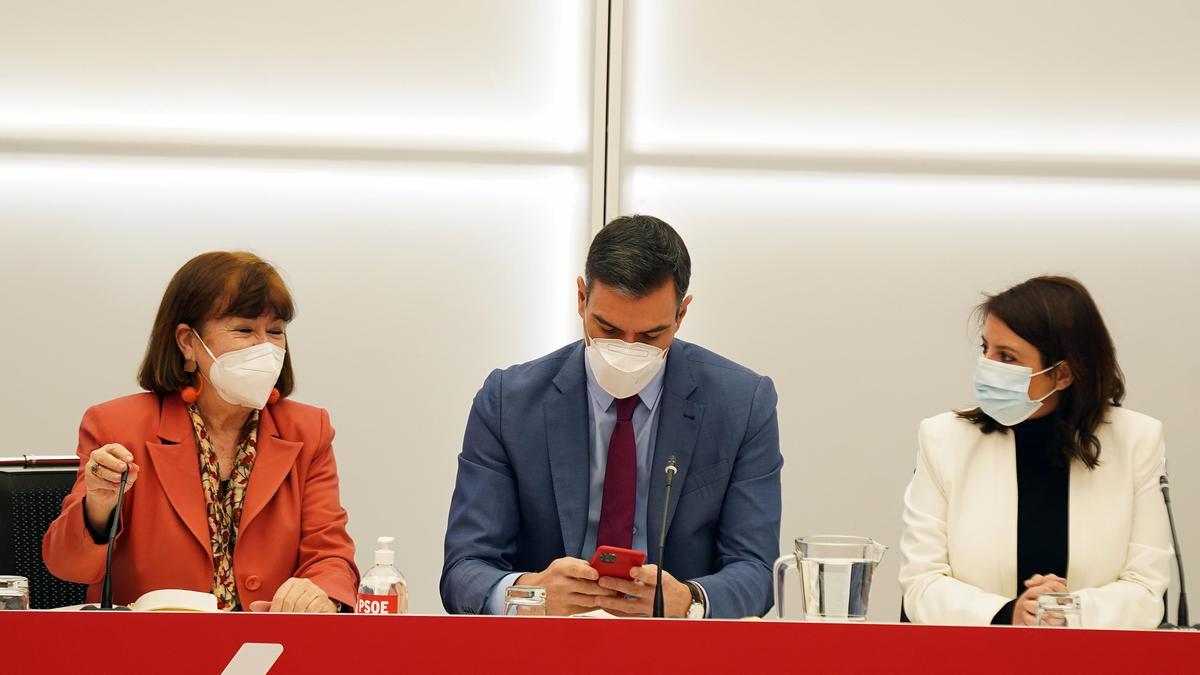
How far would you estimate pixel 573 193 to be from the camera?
3879 mm

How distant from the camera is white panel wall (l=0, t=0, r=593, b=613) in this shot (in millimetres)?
3826

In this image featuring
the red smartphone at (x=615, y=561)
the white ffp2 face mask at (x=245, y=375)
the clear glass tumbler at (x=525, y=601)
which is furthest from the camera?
the white ffp2 face mask at (x=245, y=375)

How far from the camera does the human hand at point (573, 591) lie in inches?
81.6

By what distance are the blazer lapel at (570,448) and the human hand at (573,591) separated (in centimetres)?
37

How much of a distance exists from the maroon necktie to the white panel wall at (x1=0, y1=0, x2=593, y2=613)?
139 cm

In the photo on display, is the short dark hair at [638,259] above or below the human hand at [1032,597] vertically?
above

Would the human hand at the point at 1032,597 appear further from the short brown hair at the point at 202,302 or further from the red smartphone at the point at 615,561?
the short brown hair at the point at 202,302

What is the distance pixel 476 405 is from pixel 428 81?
1614 mm

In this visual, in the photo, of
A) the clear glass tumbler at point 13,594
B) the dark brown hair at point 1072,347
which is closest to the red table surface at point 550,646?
the clear glass tumbler at point 13,594

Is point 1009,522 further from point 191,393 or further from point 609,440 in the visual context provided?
point 191,393

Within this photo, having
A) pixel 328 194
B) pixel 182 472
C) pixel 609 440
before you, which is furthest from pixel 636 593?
pixel 328 194

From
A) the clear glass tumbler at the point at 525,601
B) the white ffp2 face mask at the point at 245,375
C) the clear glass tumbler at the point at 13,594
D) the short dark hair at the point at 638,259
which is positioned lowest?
the clear glass tumbler at the point at 525,601

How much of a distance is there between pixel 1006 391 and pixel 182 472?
A: 5.94 feet

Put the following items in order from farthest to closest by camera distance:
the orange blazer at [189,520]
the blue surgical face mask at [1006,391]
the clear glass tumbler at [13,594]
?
the blue surgical face mask at [1006,391] → the orange blazer at [189,520] → the clear glass tumbler at [13,594]
